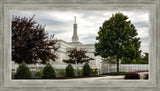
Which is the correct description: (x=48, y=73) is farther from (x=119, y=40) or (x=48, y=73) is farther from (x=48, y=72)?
(x=119, y=40)

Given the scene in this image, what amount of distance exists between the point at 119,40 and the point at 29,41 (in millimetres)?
4359

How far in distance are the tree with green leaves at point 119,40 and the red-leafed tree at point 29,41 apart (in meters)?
3.01

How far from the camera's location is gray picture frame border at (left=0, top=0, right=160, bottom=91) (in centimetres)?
331

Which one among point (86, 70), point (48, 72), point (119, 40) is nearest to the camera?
point (48, 72)

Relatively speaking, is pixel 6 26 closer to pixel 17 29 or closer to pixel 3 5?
pixel 3 5

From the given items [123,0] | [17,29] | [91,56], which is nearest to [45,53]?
[17,29]

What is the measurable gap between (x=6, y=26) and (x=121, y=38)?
22.3ft

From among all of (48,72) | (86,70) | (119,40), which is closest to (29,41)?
(48,72)

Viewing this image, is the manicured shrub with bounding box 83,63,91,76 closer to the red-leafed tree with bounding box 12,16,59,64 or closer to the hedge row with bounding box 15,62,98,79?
the hedge row with bounding box 15,62,98,79

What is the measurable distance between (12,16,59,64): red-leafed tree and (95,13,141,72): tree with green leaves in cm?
301

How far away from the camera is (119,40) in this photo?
934 centimetres

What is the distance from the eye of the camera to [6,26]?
342 cm

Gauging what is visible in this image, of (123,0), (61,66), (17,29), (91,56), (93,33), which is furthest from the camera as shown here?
(91,56)

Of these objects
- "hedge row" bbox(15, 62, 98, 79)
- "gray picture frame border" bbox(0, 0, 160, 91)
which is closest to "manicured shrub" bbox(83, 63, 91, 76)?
"hedge row" bbox(15, 62, 98, 79)
